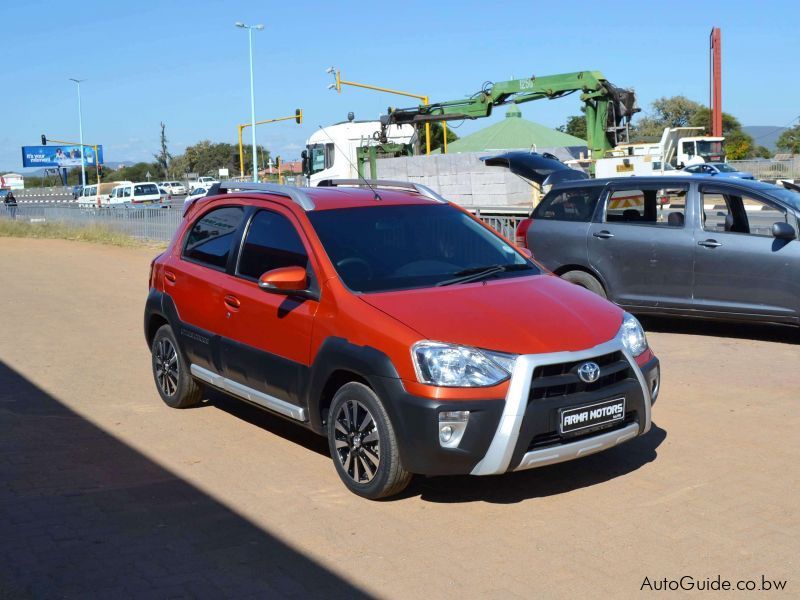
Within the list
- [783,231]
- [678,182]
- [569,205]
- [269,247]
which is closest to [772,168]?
[569,205]

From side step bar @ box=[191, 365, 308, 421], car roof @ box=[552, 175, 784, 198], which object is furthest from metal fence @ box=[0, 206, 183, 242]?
side step bar @ box=[191, 365, 308, 421]

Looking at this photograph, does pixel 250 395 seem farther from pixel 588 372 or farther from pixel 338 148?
pixel 338 148

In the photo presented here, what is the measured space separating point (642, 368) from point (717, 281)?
4.71 meters

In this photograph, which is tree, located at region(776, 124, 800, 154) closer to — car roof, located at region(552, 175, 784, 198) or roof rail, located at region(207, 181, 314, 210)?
car roof, located at region(552, 175, 784, 198)

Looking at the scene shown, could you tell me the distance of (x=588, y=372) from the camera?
202 inches

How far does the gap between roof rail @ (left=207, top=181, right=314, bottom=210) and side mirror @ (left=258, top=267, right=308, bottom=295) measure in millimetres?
579

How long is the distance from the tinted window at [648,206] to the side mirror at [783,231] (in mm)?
1058

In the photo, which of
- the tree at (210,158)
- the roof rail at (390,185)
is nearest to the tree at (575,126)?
the tree at (210,158)

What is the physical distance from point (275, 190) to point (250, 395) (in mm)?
1403

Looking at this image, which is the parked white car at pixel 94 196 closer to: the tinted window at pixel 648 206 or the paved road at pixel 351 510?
the tinted window at pixel 648 206

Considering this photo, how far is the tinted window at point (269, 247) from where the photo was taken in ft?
20.2

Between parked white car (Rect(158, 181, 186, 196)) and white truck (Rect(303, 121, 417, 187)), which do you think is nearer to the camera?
white truck (Rect(303, 121, 417, 187))

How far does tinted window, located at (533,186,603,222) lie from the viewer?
10961 mm

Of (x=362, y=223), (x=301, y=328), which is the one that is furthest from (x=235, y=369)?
(x=362, y=223)
